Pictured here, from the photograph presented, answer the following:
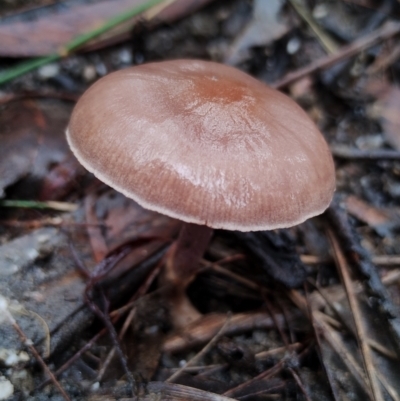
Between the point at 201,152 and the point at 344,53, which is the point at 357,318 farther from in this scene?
the point at 344,53

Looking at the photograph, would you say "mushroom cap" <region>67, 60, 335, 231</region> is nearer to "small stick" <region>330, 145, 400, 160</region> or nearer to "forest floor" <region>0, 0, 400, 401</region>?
"forest floor" <region>0, 0, 400, 401</region>

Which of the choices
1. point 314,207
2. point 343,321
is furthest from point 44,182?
point 343,321

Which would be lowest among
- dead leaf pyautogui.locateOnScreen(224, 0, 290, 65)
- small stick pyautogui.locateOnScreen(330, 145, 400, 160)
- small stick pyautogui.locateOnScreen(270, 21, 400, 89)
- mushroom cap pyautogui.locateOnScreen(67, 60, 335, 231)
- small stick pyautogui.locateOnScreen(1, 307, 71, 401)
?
small stick pyautogui.locateOnScreen(330, 145, 400, 160)

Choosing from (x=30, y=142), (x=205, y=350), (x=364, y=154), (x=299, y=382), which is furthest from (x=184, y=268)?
(x=364, y=154)

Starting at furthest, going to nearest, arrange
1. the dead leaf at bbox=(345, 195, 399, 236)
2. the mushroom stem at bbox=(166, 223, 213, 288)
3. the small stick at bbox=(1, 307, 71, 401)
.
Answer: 1. the dead leaf at bbox=(345, 195, 399, 236)
2. the mushroom stem at bbox=(166, 223, 213, 288)
3. the small stick at bbox=(1, 307, 71, 401)

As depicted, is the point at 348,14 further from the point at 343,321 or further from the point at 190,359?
the point at 190,359

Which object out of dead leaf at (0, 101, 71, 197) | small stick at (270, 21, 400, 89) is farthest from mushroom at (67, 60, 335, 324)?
small stick at (270, 21, 400, 89)

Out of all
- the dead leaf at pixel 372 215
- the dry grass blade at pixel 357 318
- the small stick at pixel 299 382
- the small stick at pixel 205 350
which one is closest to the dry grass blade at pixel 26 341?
the small stick at pixel 205 350
